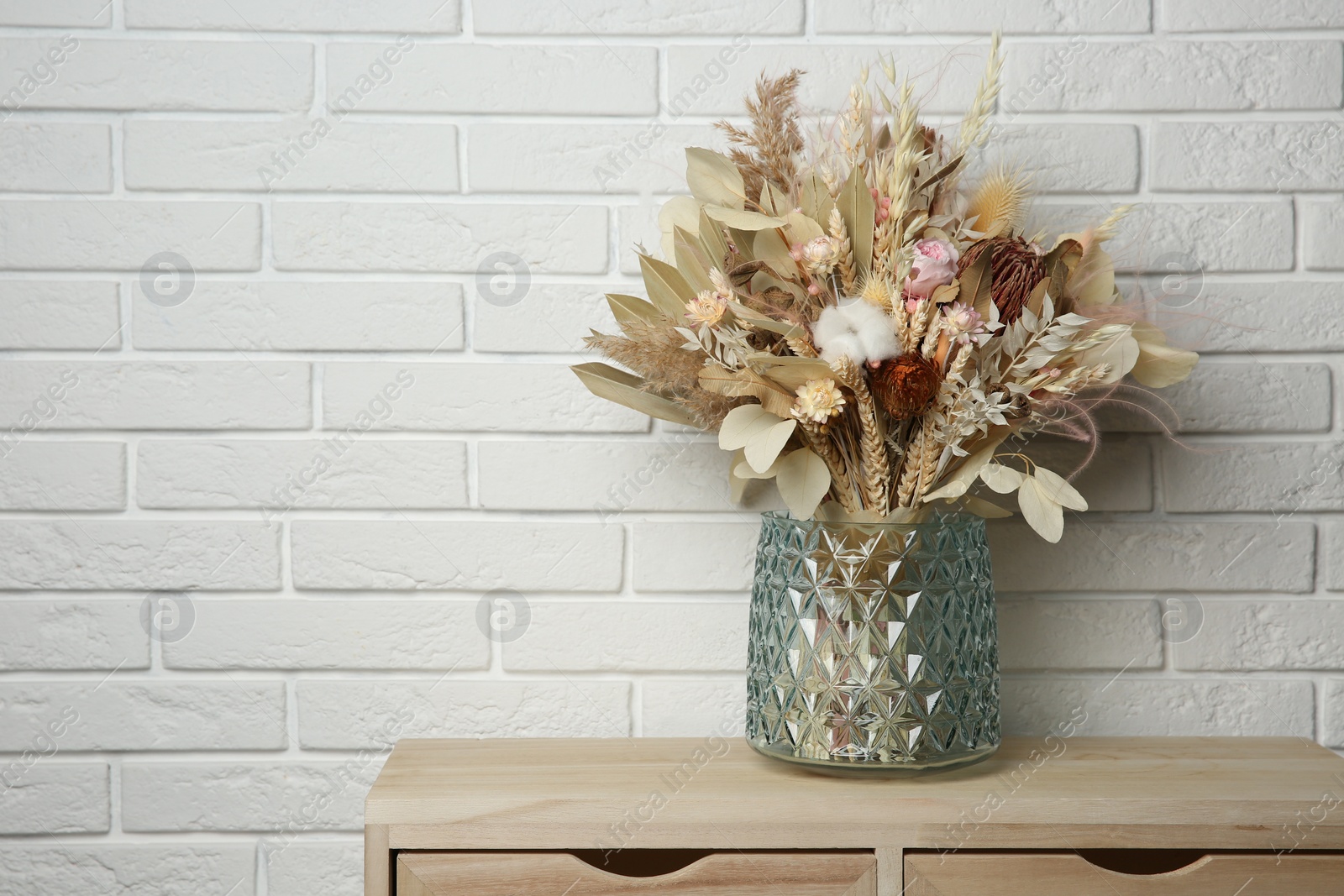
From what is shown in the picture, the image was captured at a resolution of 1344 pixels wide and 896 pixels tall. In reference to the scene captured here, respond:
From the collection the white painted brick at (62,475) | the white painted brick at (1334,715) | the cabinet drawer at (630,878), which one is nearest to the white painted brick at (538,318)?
the white painted brick at (62,475)

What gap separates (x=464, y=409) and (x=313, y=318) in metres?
0.21

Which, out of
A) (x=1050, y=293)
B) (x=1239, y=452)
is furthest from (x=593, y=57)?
(x=1239, y=452)

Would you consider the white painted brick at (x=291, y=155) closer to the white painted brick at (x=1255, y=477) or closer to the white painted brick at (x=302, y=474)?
the white painted brick at (x=302, y=474)

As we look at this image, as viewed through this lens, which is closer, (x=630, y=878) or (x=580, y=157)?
(x=630, y=878)

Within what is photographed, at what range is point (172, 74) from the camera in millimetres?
1106

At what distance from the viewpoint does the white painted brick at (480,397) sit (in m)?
1.12

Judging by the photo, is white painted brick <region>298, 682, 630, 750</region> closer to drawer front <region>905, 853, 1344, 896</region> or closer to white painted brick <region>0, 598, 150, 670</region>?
white painted brick <region>0, 598, 150, 670</region>

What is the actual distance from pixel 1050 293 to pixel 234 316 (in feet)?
2.96

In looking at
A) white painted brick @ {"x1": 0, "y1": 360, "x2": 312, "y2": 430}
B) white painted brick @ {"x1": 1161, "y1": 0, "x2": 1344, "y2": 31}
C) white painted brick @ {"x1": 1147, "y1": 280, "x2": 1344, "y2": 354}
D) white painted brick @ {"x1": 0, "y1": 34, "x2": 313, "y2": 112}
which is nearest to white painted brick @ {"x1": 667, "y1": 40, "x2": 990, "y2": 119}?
white painted brick @ {"x1": 1161, "y1": 0, "x2": 1344, "y2": 31}

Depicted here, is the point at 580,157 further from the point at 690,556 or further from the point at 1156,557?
the point at 1156,557

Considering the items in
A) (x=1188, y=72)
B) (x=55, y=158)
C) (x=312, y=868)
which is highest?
(x=1188, y=72)

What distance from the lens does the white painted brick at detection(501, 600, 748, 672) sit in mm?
1119

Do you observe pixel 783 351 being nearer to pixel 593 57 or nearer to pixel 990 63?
pixel 990 63

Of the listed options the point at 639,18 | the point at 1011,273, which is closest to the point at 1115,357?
the point at 1011,273
